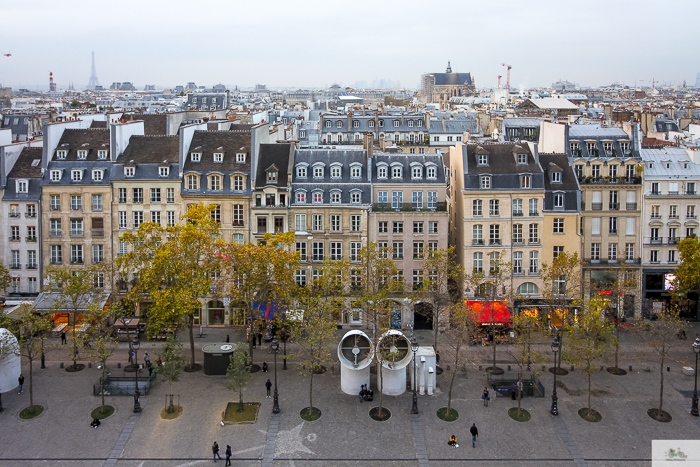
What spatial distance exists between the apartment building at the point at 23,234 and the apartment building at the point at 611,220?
173ft

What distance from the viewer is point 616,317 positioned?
6388 centimetres

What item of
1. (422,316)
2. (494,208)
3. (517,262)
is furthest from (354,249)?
(517,262)

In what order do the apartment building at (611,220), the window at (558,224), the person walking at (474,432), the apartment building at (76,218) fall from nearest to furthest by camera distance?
the person walking at (474,432), the window at (558,224), the apartment building at (76,218), the apartment building at (611,220)

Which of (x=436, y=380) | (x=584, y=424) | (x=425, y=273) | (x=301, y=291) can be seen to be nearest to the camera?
(x=584, y=424)

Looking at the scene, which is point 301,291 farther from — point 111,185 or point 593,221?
point 593,221

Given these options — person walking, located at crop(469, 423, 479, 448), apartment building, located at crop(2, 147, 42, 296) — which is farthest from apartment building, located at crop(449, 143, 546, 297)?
apartment building, located at crop(2, 147, 42, 296)

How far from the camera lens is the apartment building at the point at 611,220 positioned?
6450 centimetres

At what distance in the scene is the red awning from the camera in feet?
196

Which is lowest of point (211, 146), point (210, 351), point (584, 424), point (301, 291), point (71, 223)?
point (584, 424)

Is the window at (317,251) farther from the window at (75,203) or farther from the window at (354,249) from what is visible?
the window at (75,203)

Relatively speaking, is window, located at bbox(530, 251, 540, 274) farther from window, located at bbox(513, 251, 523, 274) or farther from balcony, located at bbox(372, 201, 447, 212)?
balcony, located at bbox(372, 201, 447, 212)

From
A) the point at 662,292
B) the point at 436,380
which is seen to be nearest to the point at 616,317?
the point at 662,292

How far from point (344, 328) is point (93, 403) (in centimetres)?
2461

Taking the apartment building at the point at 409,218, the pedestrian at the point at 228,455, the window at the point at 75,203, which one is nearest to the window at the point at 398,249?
the apartment building at the point at 409,218
